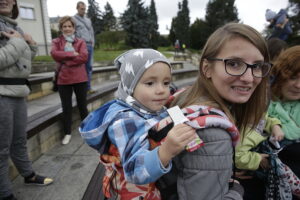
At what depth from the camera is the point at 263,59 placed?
1098mm

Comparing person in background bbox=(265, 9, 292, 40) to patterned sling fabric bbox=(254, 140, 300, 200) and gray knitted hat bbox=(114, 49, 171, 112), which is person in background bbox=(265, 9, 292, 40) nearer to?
patterned sling fabric bbox=(254, 140, 300, 200)

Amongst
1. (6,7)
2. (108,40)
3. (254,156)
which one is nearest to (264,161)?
(254,156)

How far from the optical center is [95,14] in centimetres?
4609

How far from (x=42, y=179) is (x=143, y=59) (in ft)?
6.58

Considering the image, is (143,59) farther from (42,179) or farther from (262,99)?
(42,179)

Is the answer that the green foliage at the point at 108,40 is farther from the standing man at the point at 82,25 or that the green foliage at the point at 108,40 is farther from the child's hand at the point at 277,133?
the child's hand at the point at 277,133

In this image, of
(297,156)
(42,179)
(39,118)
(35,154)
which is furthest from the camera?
(39,118)

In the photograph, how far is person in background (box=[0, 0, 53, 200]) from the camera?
2.00 m

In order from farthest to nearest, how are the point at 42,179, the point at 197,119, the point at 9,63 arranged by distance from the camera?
the point at 42,179
the point at 9,63
the point at 197,119

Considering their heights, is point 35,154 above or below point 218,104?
below

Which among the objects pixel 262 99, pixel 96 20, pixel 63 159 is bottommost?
pixel 63 159

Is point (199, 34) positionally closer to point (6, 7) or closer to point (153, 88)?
point (6, 7)

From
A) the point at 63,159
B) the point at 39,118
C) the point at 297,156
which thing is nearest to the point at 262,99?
the point at 297,156

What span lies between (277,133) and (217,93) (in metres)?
0.78
